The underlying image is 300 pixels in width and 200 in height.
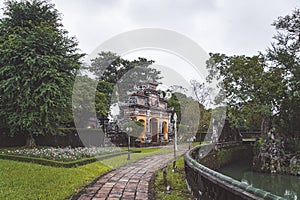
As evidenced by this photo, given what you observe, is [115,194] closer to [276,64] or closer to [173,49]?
[173,49]

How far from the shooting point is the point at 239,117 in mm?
16219

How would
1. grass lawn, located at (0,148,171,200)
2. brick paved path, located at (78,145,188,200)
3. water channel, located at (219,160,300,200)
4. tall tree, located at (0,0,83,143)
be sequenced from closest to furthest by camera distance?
brick paved path, located at (78,145,188,200), grass lawn, located at (0,148,171,200), water channel, located at (219,160,300,200), tall tree, located at (0,0,83,143)

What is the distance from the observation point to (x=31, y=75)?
508 inches

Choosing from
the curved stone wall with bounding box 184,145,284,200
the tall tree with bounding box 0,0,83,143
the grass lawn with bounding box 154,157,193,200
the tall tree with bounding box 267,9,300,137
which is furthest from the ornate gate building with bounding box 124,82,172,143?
the curved stone wall with bounding box 184,145,284,200

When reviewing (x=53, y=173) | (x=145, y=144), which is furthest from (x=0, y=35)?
(x=145, y=144)

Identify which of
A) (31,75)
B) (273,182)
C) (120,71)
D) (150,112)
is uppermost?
(120,71)

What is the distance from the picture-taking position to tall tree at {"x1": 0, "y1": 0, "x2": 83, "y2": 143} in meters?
12.4

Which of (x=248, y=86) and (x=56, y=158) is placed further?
(x=248, y=86)

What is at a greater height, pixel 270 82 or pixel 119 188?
A: pixel 270 82

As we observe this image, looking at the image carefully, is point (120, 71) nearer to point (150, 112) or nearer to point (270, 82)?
point (150, 112)

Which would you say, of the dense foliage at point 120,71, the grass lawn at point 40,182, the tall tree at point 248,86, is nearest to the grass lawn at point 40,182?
the grass lawn at point 40,182

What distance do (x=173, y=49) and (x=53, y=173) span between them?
8.55 metres

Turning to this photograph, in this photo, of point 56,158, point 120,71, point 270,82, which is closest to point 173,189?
point 56,158

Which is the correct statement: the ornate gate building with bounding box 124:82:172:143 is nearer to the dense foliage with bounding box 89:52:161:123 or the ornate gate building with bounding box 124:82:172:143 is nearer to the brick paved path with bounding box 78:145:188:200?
the dense foliage with bounding box 89:52:161:123
